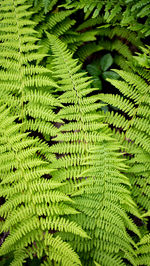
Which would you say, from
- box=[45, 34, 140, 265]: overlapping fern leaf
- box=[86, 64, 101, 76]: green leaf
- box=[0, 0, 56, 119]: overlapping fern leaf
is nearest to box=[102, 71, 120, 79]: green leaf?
box=[86, 64, 101, 76]: green leaf

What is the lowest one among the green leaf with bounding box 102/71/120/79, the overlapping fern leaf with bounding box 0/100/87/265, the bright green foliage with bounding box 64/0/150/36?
the overlapping fern leaf with bounding box 0/100/87/265

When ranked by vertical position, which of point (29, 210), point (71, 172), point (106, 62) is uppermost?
point (106, 62)

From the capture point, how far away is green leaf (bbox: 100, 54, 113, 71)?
358 cm

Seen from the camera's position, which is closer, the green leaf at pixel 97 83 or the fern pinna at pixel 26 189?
the fern pinna at pixel 26 189

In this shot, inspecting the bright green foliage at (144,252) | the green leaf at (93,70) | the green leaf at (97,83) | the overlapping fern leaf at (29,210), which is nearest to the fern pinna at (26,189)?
the overlapping fern leaf at (29,210)

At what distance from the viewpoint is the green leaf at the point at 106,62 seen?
358 cm

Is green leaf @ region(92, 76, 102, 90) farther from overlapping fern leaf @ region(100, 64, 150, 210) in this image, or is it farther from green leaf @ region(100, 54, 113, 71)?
overlapping fern leaf @ region(100, 64, 150, 210)

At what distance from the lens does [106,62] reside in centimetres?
360

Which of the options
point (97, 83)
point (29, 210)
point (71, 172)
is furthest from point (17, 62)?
point (29, 210)

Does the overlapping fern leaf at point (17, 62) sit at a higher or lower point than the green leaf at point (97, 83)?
lower

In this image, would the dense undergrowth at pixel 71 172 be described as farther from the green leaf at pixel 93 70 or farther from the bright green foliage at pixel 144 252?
the green leaf at pixel 93 70

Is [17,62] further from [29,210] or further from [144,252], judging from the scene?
[144,252]

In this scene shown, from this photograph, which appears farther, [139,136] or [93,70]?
[93,70]

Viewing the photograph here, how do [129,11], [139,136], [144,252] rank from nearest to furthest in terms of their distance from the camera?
[144,252], [139,136], [129,11]
